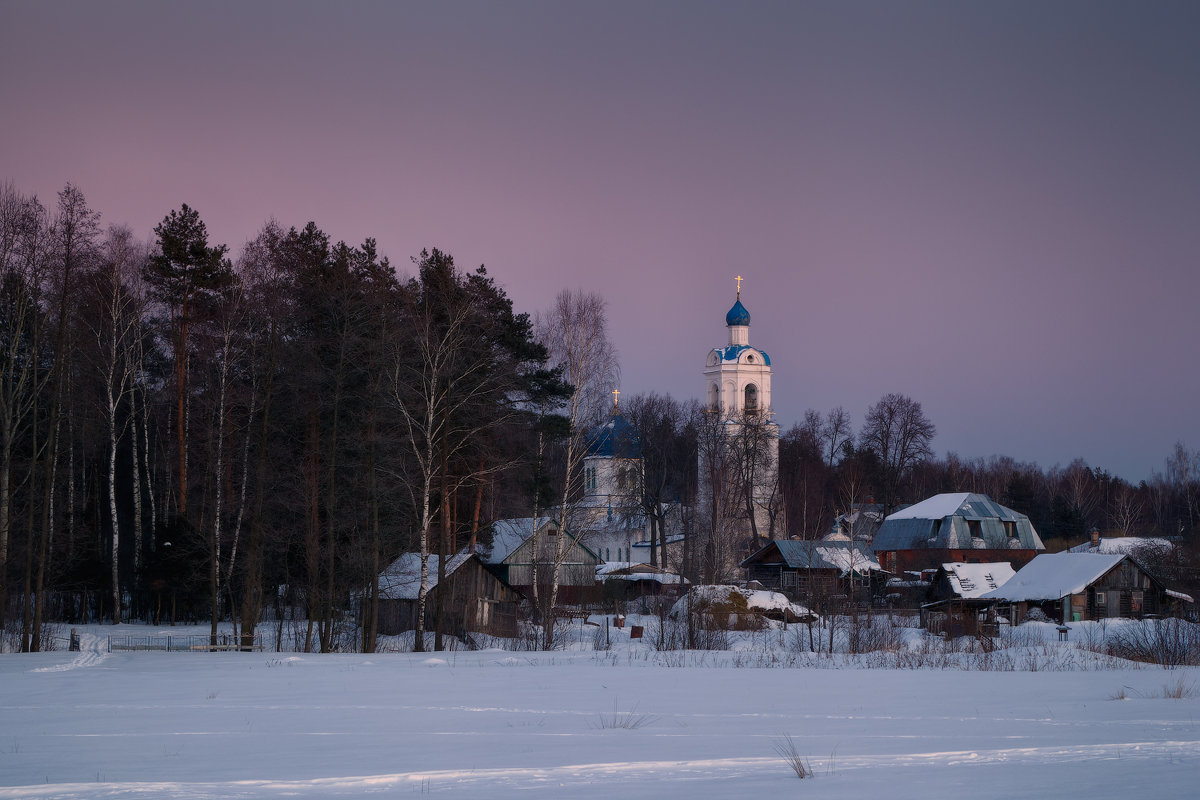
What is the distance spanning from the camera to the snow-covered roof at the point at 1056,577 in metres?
50.7

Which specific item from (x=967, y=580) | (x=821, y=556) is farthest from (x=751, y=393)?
(x=967, y=580)

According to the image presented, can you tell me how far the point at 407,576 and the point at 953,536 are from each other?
42.8 m

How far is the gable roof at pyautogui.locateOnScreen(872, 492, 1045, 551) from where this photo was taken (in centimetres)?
7125

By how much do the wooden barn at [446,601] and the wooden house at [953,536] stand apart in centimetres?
3808

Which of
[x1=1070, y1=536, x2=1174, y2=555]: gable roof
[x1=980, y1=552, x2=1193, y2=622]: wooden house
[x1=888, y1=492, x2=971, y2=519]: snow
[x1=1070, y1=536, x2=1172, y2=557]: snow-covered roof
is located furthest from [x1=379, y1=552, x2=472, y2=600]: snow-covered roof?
[x1=888, y1=492, x2=971, y2=519]: snow

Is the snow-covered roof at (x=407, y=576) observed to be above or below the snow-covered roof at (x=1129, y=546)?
below

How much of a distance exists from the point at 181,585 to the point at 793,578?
39471 millimetres

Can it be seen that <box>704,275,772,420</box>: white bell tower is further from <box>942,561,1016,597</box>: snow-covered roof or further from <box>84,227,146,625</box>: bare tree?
<box>84,227,146,625</box>: bare tree

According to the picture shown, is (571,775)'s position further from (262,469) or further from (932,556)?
(932,556)

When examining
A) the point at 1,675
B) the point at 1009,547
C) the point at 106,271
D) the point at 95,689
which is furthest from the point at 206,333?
the point at 1009,547

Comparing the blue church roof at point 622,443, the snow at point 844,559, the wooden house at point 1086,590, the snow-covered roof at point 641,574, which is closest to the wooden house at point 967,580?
the wooden house at point 1086,590

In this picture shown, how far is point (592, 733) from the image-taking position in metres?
12.8

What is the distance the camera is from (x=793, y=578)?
2667 inches

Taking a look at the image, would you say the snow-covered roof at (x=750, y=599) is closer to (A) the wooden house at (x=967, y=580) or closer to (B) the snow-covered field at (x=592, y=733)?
(A) the wooden house at (x=967, y=580)
